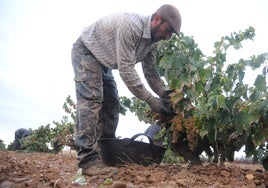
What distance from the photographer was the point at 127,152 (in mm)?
3926

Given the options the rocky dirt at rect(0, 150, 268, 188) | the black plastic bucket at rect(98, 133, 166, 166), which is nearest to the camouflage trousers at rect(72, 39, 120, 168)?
the black plastic bucket at rect(98, 133, 166, 166)

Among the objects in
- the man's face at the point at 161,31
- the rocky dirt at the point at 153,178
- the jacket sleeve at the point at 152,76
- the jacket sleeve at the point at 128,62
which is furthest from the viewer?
the jacket sleeve at the point at 152,76

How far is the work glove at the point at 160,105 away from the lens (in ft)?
12.2

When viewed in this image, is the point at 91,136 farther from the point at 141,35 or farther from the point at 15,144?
the point at 15,144

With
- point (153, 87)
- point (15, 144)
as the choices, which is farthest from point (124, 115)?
point (15, 144)

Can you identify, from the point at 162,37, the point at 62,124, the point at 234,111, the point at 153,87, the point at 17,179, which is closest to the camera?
the point at 17,179

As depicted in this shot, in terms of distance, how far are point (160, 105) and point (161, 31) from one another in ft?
2.43

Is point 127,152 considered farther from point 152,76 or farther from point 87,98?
point 152,76

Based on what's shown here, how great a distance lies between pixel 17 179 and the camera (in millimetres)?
3014

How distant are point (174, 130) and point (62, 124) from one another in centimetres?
477

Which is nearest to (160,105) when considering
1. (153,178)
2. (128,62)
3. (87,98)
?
(128,62)

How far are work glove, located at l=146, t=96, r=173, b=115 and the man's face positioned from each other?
637mm

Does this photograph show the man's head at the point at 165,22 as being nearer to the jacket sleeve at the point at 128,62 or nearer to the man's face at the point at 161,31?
the man's face at the point at 161,31

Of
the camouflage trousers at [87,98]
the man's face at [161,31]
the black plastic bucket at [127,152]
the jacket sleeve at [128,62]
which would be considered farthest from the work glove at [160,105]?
the man's face at [161,31]
